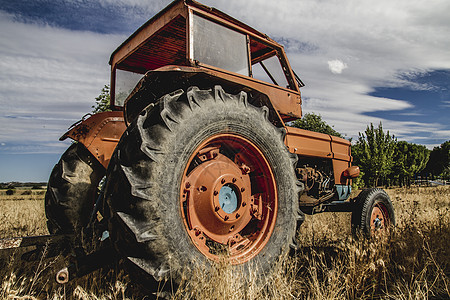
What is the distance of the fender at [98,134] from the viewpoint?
329cm

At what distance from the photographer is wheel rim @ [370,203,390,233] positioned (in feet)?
14.2

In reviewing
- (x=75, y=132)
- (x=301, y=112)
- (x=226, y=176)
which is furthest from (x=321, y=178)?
(x=75, y=132)

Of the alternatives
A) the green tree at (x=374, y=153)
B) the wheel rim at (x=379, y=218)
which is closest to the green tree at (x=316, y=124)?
the green tree at (x=374, y=153)

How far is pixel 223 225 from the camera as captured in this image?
7.97ft

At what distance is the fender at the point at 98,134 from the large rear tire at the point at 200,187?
3.65 feet

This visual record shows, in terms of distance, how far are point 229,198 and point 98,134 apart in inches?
66.6

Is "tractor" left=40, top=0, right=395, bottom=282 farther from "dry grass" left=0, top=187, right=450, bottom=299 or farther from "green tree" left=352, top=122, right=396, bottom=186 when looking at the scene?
"green tree" left=352, top=122, right=396, bottom=186

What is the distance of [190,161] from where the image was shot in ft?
7.21

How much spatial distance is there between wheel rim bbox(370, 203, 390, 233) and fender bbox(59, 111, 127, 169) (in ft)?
11.4

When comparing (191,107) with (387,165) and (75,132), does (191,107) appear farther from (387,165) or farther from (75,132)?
(387,165)

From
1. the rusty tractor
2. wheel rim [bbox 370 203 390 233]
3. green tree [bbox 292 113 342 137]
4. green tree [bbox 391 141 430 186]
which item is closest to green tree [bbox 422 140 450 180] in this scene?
green tree [bbox 391 141 430 186]

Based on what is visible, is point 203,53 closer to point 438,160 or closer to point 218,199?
point 218,199

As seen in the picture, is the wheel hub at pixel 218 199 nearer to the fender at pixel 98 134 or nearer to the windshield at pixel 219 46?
the windshield at pixel 219 46

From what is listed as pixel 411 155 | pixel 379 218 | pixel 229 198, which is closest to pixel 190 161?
pixel 229 198
